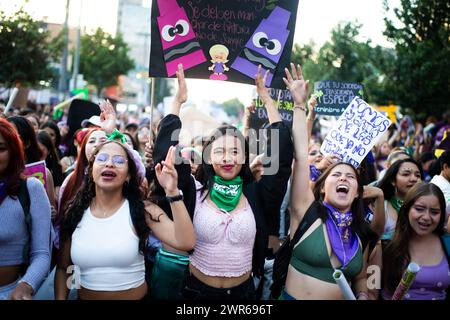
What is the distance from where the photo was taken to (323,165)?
191 inches

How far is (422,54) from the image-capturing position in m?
11.7

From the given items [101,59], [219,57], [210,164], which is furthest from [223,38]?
[101,59]

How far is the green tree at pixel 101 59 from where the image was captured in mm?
35406

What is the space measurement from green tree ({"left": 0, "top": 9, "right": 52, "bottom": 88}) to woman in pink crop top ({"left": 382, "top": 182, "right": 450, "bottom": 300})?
45.8ft

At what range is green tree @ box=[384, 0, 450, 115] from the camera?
10609 mm

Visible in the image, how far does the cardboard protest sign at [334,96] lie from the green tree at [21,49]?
37.4 feet

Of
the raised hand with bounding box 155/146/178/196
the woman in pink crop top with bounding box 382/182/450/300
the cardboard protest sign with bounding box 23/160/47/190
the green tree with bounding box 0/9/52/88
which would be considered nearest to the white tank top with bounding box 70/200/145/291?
the raised hand with bounding box 155/146/178/196

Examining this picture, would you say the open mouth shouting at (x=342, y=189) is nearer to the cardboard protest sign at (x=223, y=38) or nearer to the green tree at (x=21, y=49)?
the cardboard protest sign at (x=223, y=38)

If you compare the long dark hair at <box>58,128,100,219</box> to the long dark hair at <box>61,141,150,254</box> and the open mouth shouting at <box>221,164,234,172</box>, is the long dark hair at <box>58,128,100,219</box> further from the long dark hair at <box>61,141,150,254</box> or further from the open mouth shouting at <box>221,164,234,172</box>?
the open mouth shouting at <box>221,164,234,172</box>

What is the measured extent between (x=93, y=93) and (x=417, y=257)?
43605mm

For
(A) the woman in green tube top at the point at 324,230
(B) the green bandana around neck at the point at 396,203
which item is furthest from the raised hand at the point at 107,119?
(B) the green bandana around neck at the point at 396,203
